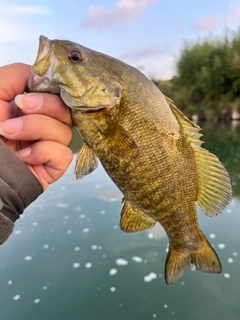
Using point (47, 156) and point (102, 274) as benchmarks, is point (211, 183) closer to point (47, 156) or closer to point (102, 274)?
point (47, 156)

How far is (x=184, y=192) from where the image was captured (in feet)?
5.08

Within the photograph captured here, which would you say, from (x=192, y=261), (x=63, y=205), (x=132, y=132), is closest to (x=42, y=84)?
(x=132, y=132)

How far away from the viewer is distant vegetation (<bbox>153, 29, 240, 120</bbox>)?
29562 mm

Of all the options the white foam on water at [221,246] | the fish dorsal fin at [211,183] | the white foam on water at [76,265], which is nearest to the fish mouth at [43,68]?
the fish dorsal fin at [211,183]

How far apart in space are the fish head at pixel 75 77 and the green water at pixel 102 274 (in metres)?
4.02

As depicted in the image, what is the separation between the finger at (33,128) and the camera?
1301mm

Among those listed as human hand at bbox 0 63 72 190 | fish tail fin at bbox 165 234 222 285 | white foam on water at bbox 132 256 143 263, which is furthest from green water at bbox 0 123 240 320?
human hand at bbox 0 63 72 190

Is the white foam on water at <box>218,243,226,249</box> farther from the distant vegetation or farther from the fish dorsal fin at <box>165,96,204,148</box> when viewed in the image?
the distant vegetation

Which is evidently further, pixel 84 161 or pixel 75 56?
pixel 84 161

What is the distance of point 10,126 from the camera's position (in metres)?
1.30

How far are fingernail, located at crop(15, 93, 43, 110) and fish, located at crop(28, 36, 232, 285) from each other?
52mm

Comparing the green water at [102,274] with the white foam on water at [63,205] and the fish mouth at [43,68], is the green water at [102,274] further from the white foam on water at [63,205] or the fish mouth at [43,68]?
the fish mouth at [43,68]

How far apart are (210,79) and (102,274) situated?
28822 millimetres

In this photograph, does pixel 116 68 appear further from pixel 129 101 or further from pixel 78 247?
pixel 78 247
